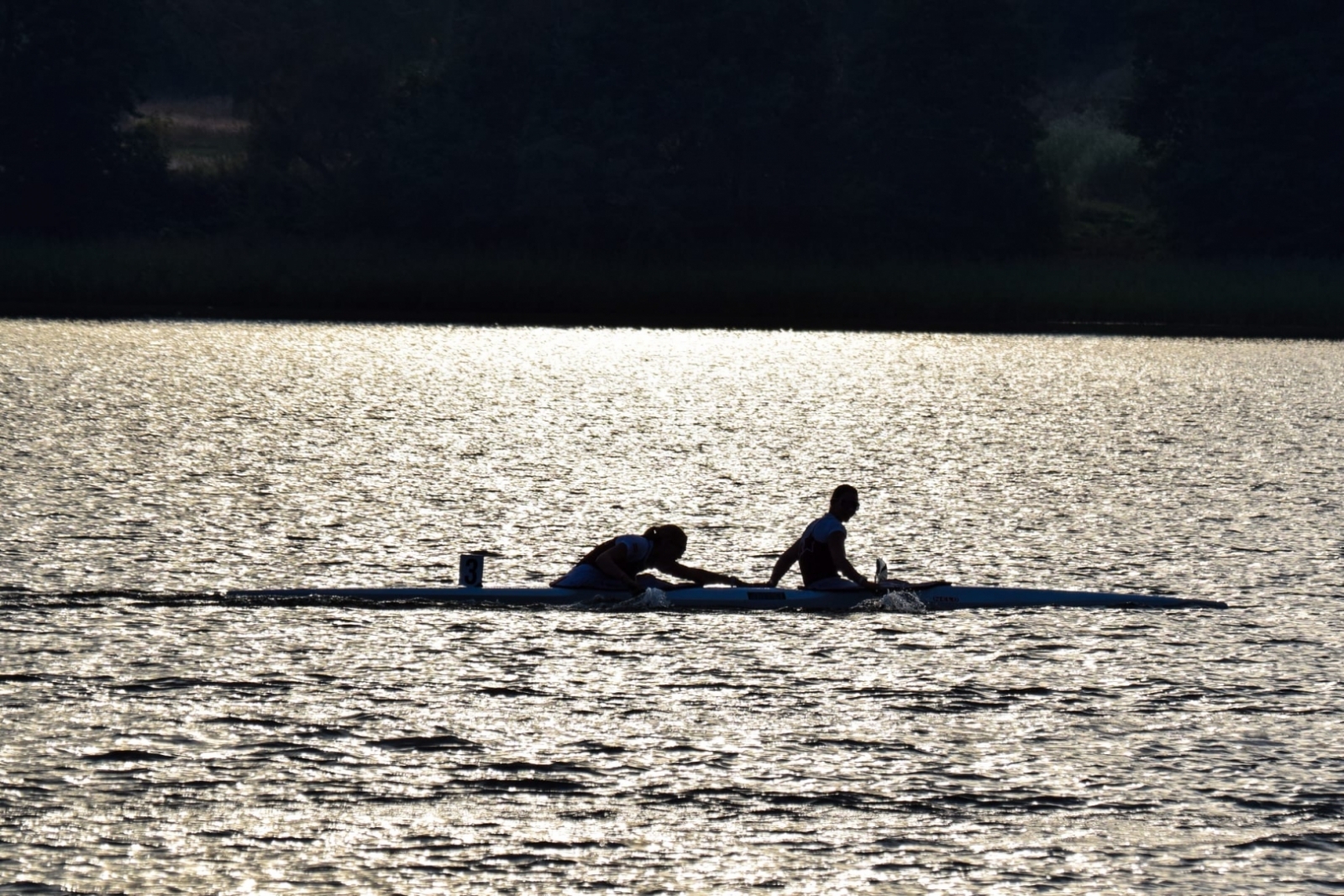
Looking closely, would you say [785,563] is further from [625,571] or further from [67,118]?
[67,118]

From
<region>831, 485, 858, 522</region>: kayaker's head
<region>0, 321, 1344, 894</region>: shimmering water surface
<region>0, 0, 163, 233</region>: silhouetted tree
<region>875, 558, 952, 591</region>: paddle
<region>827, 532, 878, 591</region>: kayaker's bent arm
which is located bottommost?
<region>0, 321, 1344, 894</region>: shimmering water surface

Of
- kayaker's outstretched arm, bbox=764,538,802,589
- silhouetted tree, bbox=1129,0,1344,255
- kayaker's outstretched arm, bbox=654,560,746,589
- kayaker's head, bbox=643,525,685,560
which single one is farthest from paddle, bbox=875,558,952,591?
silhouetted tree, bbox=1129,0,1344,255

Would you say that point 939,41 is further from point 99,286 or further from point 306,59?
point 99,286

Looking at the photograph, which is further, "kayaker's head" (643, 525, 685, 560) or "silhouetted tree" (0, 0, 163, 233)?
"silhouetted tree" (0, 0, 163, 233)

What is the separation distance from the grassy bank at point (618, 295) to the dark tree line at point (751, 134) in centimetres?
902

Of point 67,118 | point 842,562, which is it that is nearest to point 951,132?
point 67,118

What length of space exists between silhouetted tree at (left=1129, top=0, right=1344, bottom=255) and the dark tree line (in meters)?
0.10

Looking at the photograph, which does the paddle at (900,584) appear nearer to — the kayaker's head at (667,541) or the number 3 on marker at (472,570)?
the kayaker's head at (667,541)

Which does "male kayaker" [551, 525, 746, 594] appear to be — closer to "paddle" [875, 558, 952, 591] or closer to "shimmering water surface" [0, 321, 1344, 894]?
"shimmering water surface" [0, 321, 1344, 894]

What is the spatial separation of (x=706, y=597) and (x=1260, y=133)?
6409 cm

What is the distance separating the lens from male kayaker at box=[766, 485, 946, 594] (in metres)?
18.1

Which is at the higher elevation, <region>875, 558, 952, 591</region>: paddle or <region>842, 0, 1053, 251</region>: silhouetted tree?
<region>842, 0, 1053, 251</region>: silhouetted tree

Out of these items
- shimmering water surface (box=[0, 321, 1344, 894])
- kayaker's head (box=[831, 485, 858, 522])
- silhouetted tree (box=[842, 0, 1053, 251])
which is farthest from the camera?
silhouetted tree (box=[842, 0, 1053, 251])

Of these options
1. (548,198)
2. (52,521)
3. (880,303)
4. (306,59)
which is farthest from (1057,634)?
(306,59)
